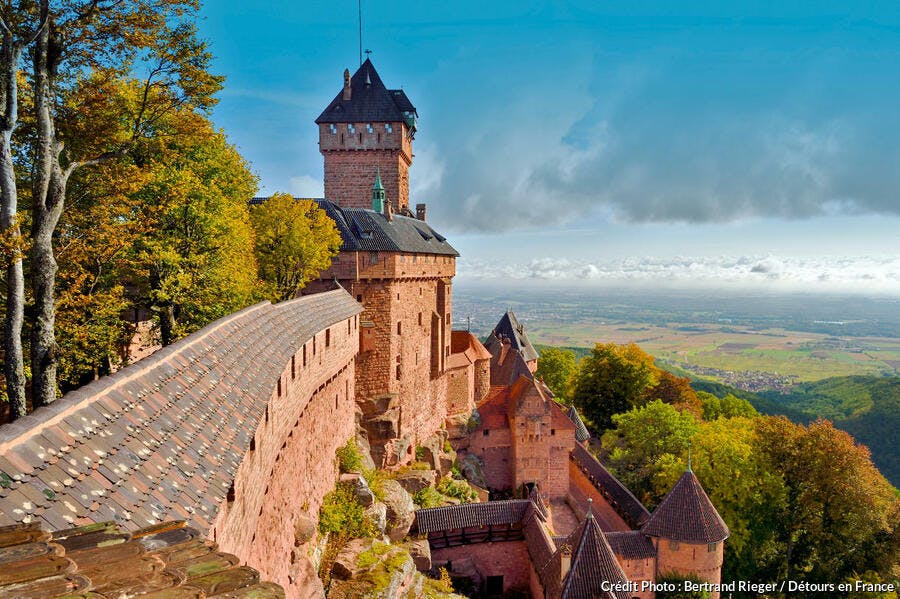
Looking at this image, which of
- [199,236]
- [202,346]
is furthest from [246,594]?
[199,236]

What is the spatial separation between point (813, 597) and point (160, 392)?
31.1 metres

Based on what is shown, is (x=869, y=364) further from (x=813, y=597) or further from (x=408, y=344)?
(x=408, y=344)

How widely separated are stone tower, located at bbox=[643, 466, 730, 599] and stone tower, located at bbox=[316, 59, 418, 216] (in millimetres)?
20857

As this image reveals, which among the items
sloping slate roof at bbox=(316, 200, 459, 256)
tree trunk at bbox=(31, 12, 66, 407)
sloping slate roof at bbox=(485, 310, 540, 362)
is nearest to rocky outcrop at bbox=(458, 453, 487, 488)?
sloping slate roof at bbox=(316, 200, 459, 256)

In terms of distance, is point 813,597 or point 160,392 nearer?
point 160,392

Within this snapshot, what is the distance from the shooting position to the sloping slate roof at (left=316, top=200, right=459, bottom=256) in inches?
881

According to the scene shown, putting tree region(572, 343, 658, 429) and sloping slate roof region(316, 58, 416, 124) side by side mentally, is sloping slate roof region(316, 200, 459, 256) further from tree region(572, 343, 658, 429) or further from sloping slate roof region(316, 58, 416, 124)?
tree region(572, 343, 658, 429)

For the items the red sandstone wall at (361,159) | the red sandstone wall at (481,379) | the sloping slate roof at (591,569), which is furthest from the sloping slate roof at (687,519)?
the red sandstone wall at (361,159)

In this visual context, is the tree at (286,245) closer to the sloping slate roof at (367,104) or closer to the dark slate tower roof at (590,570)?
the sloping slate roof at (367,104)

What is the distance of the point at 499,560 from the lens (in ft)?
75.2

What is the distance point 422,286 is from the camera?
26281 millimetres

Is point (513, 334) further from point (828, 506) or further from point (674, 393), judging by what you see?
point (828, 506)

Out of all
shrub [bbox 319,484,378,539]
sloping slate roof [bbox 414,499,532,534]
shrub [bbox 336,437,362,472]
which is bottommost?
sloping slate roof [bbox 414,499,532,534]

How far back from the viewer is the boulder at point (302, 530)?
1062 cm
